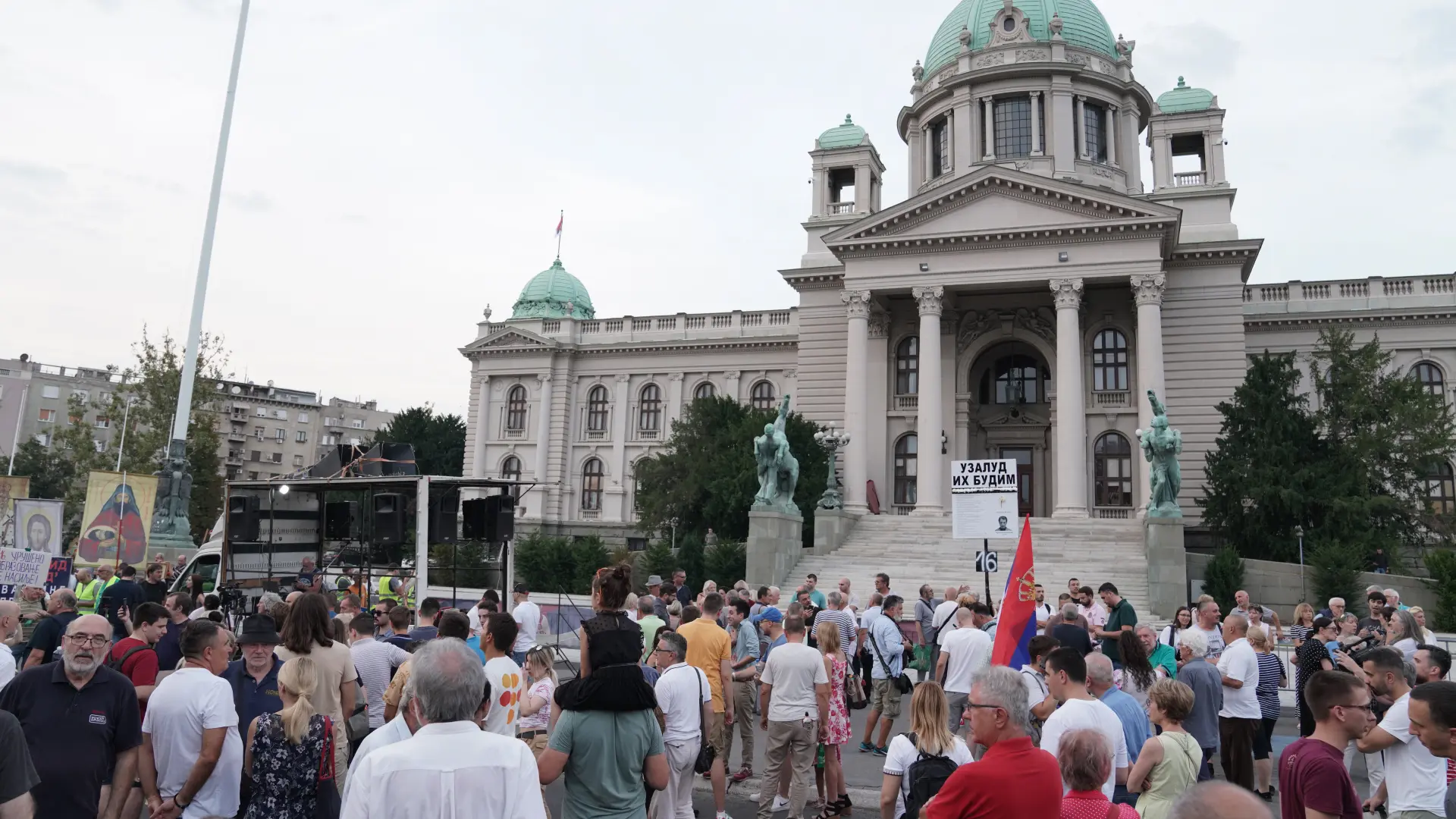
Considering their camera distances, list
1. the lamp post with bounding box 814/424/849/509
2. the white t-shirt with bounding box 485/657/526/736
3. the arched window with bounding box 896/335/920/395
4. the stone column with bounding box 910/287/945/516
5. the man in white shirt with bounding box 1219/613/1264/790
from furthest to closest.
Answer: the arched window with bounding box 896/335/920/395
the stone column with bounding box 910/287/945/516
the lamp post with bounding box 814/424/849/509
the man in white shirt with bounding box 1219/613/1264/790
the white t-shirt with bounding box 485/657/526/736

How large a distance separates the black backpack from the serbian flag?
2.81m

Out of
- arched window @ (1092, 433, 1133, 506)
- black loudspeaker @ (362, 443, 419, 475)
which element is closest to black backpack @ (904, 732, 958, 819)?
black loudspeaker @ (362, 443, 419, 475)

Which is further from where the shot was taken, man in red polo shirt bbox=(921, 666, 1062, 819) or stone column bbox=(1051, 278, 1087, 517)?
stone column bbox=(1051, 278, 1087, 517)

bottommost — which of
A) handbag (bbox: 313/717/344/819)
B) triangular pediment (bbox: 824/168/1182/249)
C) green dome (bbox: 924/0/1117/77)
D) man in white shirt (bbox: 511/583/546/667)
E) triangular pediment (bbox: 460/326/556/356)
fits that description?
handbag (bbox: 313/717/344/819)

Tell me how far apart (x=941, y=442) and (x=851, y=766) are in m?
27.6

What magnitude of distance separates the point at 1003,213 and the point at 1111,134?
13.0 metres

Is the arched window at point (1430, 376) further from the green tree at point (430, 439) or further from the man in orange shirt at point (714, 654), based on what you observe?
the green tree at point (430, 439)

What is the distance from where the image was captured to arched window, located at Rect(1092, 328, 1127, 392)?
3953cm

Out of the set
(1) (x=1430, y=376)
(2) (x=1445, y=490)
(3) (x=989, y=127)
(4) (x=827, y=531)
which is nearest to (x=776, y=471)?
(4) (x=827, y=531)

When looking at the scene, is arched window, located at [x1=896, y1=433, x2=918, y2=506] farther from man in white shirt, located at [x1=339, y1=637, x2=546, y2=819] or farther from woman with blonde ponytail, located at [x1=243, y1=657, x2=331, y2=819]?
man in white shirt, located at [x1=339, y1=637, x2=546, y2=819]

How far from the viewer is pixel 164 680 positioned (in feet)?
18.7

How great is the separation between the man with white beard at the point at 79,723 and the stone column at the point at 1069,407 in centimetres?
3265

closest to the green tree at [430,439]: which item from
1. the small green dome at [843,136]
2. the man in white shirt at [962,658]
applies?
the small green dome at [843,136]

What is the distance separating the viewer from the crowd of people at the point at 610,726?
397cm
